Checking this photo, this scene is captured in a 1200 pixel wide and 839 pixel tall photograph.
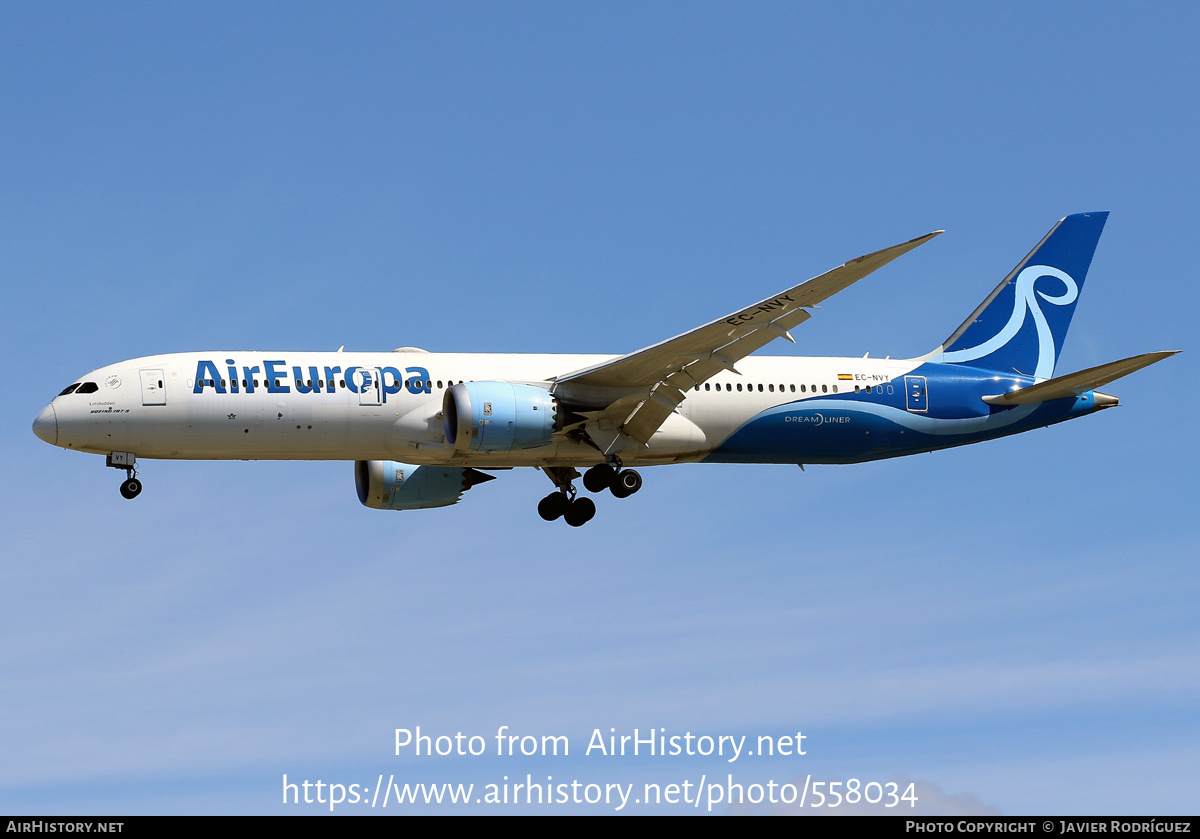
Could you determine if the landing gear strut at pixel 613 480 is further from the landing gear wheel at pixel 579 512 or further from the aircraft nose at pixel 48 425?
the aircraft nose at pixel 48 425

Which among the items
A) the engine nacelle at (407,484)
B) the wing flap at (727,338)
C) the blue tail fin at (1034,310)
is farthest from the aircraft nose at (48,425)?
the blue tail fin at (1034,310)

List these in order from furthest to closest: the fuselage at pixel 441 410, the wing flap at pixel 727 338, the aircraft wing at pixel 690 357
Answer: the fuselage at pixel 441 410
the aircraft wing at pixel 690 357
the wing flap at pixel 727 338

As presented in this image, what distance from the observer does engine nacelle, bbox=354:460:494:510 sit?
38656 millimetres

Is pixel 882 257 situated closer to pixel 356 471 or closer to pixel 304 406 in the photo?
pixel 304 406

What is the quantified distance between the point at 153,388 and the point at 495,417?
7.90 meters

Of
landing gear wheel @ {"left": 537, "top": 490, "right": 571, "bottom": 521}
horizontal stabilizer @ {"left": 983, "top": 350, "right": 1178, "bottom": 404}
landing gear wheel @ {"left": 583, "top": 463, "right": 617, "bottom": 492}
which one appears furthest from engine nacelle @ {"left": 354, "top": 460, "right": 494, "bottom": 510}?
horizontal stabilizer @ {"left": 983, "top": 350, "right": 1178, "bottom": 404}

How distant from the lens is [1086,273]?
41.9 meters

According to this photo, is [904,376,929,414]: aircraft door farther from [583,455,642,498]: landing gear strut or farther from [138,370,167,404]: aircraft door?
[138,370,167,404]: aircraft door

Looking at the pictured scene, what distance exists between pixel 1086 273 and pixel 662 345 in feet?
Result: 53.8

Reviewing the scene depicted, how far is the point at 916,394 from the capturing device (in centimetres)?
3772

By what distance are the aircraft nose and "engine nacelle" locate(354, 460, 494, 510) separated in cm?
877

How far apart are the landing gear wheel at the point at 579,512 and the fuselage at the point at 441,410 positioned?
2049 millimetres

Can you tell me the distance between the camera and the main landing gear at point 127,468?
32875 mm

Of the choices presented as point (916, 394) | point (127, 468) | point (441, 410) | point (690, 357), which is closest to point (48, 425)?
point (127, 468)
